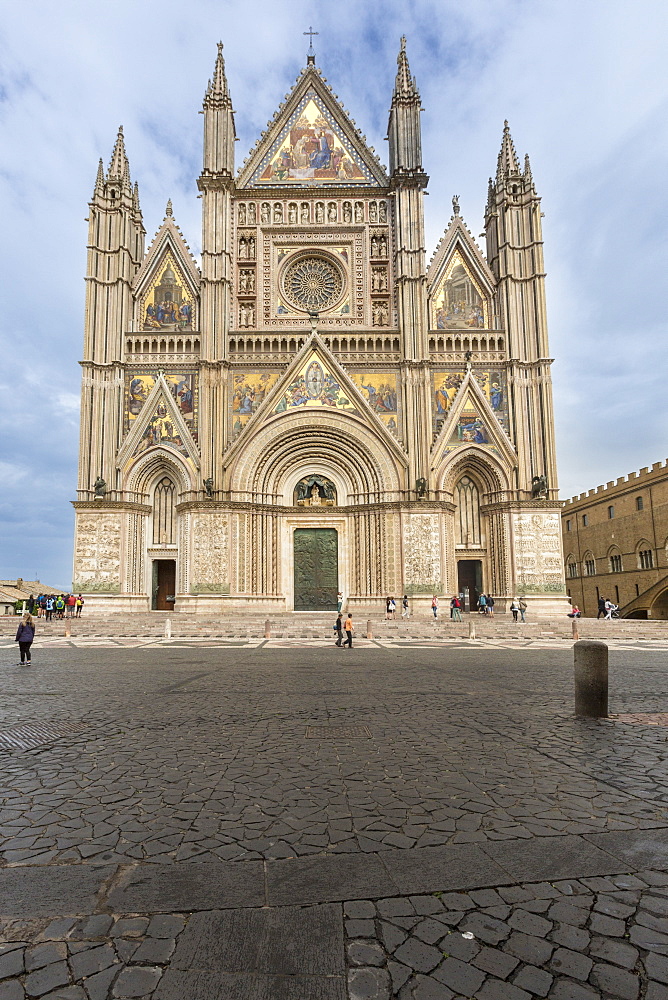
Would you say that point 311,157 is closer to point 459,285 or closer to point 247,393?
point 459,285

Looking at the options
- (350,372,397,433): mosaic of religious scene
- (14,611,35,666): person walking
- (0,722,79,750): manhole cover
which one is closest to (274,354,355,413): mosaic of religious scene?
(350,372,397,433): mosaic of religious scene


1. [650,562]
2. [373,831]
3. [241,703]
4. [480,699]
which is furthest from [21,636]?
[650,562]

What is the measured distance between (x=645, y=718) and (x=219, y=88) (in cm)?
3569

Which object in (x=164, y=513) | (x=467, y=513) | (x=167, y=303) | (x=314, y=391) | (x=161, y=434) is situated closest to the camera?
(x=161, y=434)

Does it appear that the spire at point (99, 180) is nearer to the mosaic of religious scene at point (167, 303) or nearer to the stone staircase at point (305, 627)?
the mosaic of religious scene at point (167, 303)

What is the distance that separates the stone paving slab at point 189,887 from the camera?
2.44m

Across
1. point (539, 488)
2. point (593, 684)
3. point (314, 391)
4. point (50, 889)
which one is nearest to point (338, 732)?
point (593, 684)

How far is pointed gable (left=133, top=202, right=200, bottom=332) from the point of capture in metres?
30.2

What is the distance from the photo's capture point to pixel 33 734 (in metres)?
5.43

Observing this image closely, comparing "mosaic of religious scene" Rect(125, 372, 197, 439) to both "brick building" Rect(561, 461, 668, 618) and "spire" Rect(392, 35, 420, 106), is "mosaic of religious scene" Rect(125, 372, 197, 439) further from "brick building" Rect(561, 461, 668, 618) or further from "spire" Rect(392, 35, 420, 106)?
"brick building" Rect(561, 461, 668, 618)

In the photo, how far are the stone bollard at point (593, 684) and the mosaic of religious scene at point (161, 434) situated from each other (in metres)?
24.4

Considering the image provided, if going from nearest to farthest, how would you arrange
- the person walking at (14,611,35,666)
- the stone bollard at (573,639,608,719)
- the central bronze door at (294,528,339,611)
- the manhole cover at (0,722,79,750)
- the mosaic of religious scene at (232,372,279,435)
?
the manhole cover at (0,722,79,750)
the stone bollard at (573,639,608,719)
the person walking at (14,611,35,666)
the mosaic of religious scene at (232,372,279,435)
the central bronze door at (294,528,339,611)

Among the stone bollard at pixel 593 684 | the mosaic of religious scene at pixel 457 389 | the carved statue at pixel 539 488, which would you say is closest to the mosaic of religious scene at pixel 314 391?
the mosaic of religious scene at pixel 457 389

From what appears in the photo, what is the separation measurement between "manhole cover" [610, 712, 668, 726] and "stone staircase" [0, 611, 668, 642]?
40.7 ft
